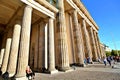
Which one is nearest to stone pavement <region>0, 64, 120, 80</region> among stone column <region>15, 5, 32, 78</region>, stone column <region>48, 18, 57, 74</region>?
stone column <region>48, 18, 57, 74</region>


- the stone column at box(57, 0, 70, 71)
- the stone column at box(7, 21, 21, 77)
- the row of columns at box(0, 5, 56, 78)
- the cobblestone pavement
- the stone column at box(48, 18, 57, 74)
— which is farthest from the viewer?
the stone column at box(57, 0, 70, 71)

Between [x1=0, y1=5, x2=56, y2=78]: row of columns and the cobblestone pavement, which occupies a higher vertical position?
[x1=0, y1=5, x2=56, y2=78]: row of columns

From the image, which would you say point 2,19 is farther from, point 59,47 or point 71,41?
point 71,41

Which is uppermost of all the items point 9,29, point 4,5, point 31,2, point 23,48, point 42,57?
point 4,5

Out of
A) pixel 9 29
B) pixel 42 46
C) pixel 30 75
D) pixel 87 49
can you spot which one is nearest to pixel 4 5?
pixel 9 29

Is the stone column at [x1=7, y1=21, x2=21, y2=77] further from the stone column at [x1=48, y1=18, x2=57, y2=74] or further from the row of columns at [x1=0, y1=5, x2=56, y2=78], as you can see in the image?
the stone column at [x1=48, y1=18, x2=57, y2=74]

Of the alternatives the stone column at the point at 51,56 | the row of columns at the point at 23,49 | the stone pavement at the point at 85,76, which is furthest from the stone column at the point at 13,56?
the stone column at the point at 51,56

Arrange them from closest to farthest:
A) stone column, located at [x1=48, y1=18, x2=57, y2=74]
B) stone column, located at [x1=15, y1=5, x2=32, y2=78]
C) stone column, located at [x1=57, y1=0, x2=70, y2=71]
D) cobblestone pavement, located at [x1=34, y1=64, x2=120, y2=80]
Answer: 1. cobblestone pavement, located at [x1=34, y1=64, x2=120, y2=80]
2. stone column, located at [x1=15, y1=5, x2=32, y2=78]
3. stone column, located at [x1=48, y1=18, x2=57, y2=74]
4. stone column, located at [x1=57, y1=0, x2=70, y2=71]

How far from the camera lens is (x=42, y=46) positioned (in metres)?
14.5

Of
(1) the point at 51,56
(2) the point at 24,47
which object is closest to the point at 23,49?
(2) the point at 24,47

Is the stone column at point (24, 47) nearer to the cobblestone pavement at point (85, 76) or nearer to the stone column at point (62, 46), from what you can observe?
the cobblestone pavement at point (85, 76)

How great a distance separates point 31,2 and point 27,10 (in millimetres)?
1247

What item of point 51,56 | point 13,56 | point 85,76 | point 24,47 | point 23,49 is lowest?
point 85,76

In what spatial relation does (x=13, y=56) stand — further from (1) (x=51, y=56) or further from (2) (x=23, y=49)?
(1) (x=51, y=56)
